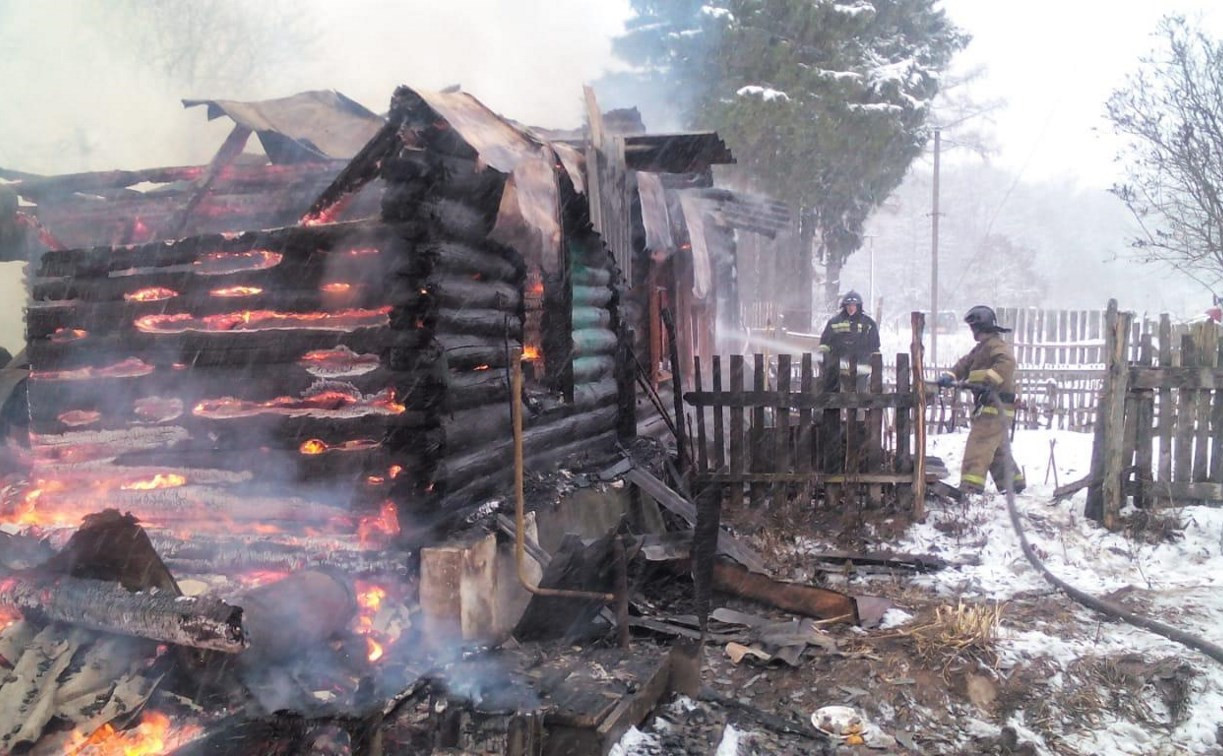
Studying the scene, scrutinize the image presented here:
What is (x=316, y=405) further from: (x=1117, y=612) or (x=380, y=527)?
(x=1117, y=612)

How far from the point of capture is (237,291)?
5586 millimetres

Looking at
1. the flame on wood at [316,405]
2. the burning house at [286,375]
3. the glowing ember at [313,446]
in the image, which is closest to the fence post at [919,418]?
the burning house at [286,375]

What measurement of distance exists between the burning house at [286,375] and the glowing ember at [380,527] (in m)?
0.02

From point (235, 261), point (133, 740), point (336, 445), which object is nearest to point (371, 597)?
point (336, 445)

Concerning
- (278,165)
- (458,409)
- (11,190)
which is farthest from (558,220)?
(11,190)

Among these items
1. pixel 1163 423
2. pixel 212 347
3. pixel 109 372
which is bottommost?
pixel 1163 423

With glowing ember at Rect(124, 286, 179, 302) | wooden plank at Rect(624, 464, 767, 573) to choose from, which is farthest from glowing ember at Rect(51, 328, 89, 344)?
wooden plank at Rect(624, 464, 767, 573)

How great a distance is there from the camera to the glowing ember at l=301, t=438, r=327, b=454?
5348 mm

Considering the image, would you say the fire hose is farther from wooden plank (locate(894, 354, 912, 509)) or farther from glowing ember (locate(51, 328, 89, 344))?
glowing ember (locate(51, 328, 89, 344))

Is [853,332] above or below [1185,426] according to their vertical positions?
above

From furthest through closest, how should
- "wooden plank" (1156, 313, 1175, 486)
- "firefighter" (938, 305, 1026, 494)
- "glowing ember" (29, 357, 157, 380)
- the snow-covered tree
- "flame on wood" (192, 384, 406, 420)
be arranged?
1. the snow-covered tree
2. "firefighter" (938, 305, 1026, 494)
3. "wooden plank" (1156, 313, 1175, 486)
4. "glowing ember" (29, 357, 157, 380)
5. "flame on wood" (192, 384, 406, 420)

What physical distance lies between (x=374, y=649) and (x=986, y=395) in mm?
6747

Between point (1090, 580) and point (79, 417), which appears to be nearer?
point (79, 417)

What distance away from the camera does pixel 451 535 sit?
5.29 m
